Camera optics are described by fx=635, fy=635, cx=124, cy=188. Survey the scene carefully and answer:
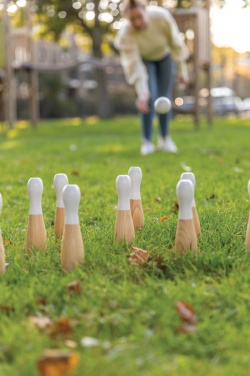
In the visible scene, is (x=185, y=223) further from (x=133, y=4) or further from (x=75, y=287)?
(x=133, y=4)

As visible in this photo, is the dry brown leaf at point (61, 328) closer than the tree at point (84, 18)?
Yes

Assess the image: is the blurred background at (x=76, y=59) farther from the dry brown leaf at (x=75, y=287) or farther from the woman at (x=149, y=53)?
the dry brown leaf at (x=75, y=287)

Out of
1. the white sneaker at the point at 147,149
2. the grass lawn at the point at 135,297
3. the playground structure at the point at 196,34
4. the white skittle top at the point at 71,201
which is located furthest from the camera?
the playground structure at the point at 196,34

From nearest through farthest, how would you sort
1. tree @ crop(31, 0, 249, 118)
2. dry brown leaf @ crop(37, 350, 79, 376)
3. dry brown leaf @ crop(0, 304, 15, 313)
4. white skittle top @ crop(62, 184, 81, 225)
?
dry brown leaf @ crop(37, 350, 79, 376) < dry brown leaf @ crop(0, 304, 15, 313) < white skittle top @ crop(62, 184, 81, 225) < tree @ crop(31, 0, 249, 118)

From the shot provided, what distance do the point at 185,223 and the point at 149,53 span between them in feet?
15.1

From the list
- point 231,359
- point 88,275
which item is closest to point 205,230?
point 88,275

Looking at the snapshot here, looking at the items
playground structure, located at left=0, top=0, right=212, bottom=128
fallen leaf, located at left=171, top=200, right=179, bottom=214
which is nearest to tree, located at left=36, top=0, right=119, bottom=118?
playground structure, located at left=0, top=0, right=212, bottom=128

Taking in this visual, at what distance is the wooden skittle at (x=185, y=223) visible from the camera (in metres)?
2.42

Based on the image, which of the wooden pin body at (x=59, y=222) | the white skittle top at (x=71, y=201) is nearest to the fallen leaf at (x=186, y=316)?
the white skittle top at (x=71, y=201)

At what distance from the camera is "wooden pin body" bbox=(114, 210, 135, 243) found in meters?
2.70

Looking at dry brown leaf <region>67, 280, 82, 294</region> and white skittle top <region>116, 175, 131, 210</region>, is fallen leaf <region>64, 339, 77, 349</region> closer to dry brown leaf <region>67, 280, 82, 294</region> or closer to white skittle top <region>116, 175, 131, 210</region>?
dry brown leaf <region>67, 280, 82, 294</region>

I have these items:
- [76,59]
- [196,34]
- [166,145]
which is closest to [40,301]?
[166,145]

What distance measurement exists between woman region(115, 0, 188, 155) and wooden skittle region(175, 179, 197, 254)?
4.28m

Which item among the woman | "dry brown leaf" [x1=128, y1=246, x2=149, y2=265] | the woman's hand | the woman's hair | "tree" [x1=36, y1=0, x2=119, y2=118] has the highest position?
"tree" [x1=36, y1=0, x2=119, y2=118]
